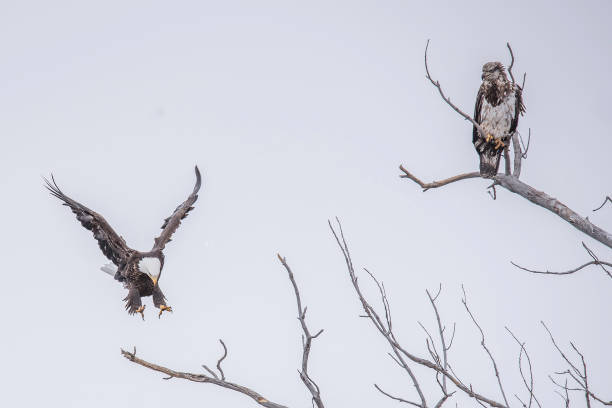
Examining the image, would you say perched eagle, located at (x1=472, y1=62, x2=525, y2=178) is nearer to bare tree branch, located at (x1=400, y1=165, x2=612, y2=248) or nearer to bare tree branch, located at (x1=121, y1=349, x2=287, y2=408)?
bare tree branch, located at (x1=400, y1=165, x2=612, y2=248)

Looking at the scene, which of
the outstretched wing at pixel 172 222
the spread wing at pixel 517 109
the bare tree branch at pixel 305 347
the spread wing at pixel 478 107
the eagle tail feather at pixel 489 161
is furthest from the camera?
the outstretched wing at pixel 172 222

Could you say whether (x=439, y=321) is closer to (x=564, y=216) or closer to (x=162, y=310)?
(x=564, y=216)

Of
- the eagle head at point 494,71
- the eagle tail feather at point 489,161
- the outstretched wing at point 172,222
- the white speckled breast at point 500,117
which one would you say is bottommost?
the outstretched wing at point 172,222

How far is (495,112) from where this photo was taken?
750 cm

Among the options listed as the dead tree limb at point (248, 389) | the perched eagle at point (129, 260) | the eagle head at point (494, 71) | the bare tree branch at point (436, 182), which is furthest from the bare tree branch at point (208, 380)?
the eagle head at point (494, 71)

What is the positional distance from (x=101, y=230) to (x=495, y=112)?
4.38 m

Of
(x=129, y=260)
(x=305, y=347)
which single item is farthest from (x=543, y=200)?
(x=129, y=260)

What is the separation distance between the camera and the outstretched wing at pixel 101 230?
Answer: 7.38 meters

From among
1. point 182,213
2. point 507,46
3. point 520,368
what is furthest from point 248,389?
point 182,213

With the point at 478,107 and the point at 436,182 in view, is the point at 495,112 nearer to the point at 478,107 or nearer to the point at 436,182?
the point at 478,107

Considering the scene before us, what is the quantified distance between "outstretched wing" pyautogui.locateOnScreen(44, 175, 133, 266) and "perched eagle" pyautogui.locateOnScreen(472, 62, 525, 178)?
3985 mm

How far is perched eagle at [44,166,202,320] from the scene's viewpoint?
7.39 m

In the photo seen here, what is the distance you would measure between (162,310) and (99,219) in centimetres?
116

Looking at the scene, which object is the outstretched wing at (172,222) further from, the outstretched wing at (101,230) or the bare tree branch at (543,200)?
the bare tree branch at (543,200)
